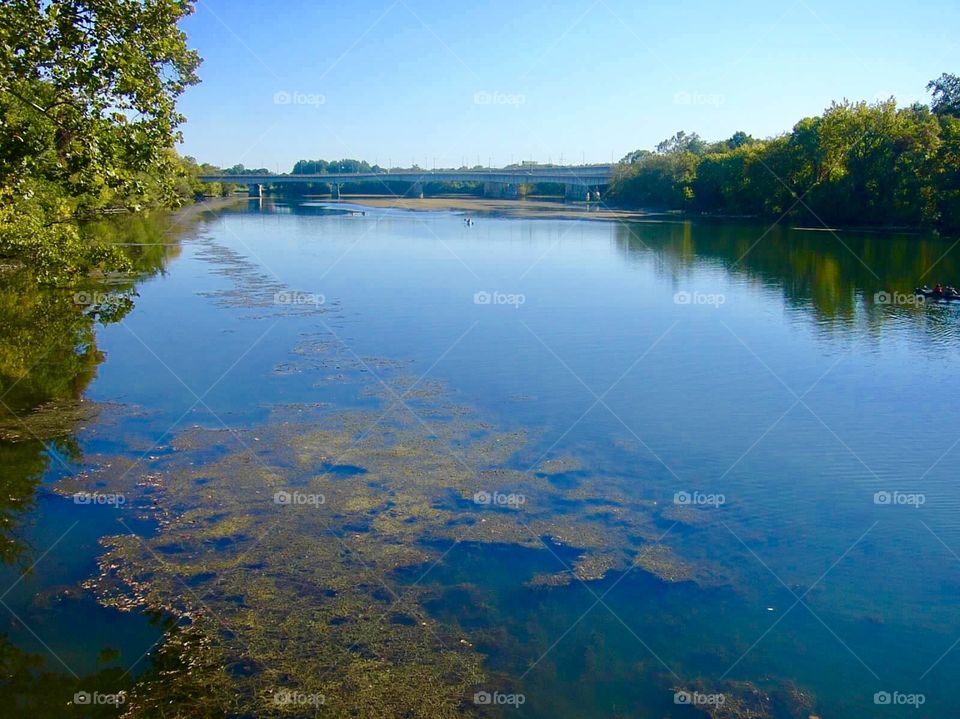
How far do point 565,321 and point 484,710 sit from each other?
18.4 metres

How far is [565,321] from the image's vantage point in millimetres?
25031

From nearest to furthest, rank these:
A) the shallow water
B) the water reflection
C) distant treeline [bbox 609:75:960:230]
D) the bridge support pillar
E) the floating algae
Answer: the floating algae
the shallow water
the water reflection
distant treeline [bbox 609:75:960:230]
the bridge support pillar

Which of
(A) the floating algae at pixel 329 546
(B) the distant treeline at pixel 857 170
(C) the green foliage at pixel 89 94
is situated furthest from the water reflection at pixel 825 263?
(C) the green foliage at pixel 89 94

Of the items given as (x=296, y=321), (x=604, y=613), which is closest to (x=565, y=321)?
(x=296, y=321)

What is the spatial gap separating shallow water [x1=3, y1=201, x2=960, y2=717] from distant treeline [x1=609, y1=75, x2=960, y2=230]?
34.5m

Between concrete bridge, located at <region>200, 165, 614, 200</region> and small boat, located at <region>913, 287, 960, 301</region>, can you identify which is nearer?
small boat, located at <region>913, 287, 960, 301</region>

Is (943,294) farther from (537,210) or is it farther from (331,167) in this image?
(331,167)

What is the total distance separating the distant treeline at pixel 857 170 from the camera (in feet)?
190

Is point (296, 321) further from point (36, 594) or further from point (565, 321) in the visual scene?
point (36, 594)

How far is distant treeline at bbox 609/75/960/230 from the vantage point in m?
57.9

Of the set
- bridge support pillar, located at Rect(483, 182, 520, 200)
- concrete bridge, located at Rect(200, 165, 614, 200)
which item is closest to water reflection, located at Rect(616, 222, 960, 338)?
concrete bridge, located at Rect(200, 165, 614, 200)

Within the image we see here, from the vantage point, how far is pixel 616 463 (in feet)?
42.8

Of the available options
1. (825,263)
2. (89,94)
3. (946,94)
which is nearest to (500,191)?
(946,94)

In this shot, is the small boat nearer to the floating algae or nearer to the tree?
the floating algae
